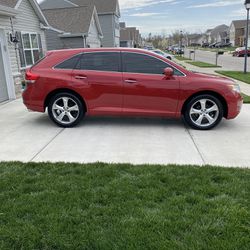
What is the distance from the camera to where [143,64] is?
6.69 meters

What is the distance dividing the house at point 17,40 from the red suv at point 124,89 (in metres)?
4.23

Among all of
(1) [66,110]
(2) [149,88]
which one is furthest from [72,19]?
(2) [149,88]

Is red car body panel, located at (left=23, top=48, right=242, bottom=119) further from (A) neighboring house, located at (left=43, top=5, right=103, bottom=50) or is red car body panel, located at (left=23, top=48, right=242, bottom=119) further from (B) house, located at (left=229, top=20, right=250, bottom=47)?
(B) house, located at (left=229, top=20, right=250, bottom=47)

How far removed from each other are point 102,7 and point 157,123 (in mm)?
36513

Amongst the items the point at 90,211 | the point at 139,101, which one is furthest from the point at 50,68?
the point at 90,211

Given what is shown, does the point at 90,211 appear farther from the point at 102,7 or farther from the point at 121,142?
the point at 102,7

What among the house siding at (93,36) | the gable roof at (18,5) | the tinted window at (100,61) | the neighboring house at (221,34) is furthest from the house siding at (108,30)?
the neighboring house at (221,34)

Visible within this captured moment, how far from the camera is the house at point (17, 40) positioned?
34.3 feet

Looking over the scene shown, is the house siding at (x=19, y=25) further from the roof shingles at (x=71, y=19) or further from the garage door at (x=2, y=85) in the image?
the roof shingles at (x=71, y=19)

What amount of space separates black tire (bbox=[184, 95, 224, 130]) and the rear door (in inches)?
58.8

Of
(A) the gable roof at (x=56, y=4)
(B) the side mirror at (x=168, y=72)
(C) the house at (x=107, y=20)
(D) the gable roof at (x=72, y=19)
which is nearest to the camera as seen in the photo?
(B) the side mirror at (x=168, y=72)

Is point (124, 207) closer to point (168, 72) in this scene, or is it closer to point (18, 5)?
point (168, 72)

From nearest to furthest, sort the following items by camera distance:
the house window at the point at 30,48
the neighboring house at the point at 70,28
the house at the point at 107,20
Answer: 1. the house window at the point at 30,48
2. the neighboring house at the point at 70,28
3. the house at the point at 107,20

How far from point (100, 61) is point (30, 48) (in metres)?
7.80
